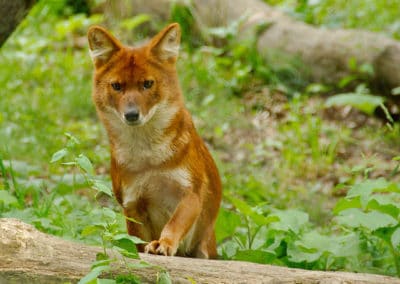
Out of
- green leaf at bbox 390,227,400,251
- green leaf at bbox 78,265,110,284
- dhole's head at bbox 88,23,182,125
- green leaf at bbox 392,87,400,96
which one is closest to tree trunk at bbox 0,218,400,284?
green leaf at bbox 78,265,110,284

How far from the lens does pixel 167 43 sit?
529 centimetres

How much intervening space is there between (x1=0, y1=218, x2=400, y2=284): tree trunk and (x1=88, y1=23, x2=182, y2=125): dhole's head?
4.05 feet

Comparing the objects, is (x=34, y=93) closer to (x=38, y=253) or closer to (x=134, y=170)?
(x=134, y=170)

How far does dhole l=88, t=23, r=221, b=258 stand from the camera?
501 centimetres

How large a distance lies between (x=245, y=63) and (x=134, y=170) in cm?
555

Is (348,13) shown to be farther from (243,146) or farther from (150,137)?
(150,137)

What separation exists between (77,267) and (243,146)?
530 centimetres

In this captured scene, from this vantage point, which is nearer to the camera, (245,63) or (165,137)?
(165,137)

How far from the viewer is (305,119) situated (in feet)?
30.0

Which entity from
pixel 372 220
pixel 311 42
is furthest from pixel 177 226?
pixel 311 42

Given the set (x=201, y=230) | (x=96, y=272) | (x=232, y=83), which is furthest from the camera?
(x=232, y=83)

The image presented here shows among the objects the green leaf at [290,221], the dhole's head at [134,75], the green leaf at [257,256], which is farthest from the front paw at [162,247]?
the green leaf at [290,221]

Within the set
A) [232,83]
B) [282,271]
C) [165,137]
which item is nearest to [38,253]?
[282,271]

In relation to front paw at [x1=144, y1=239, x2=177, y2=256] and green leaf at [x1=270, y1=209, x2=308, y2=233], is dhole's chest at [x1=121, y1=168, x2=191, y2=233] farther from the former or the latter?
green leaf at [x1=270, y1=209, x2=308, y2=233]
